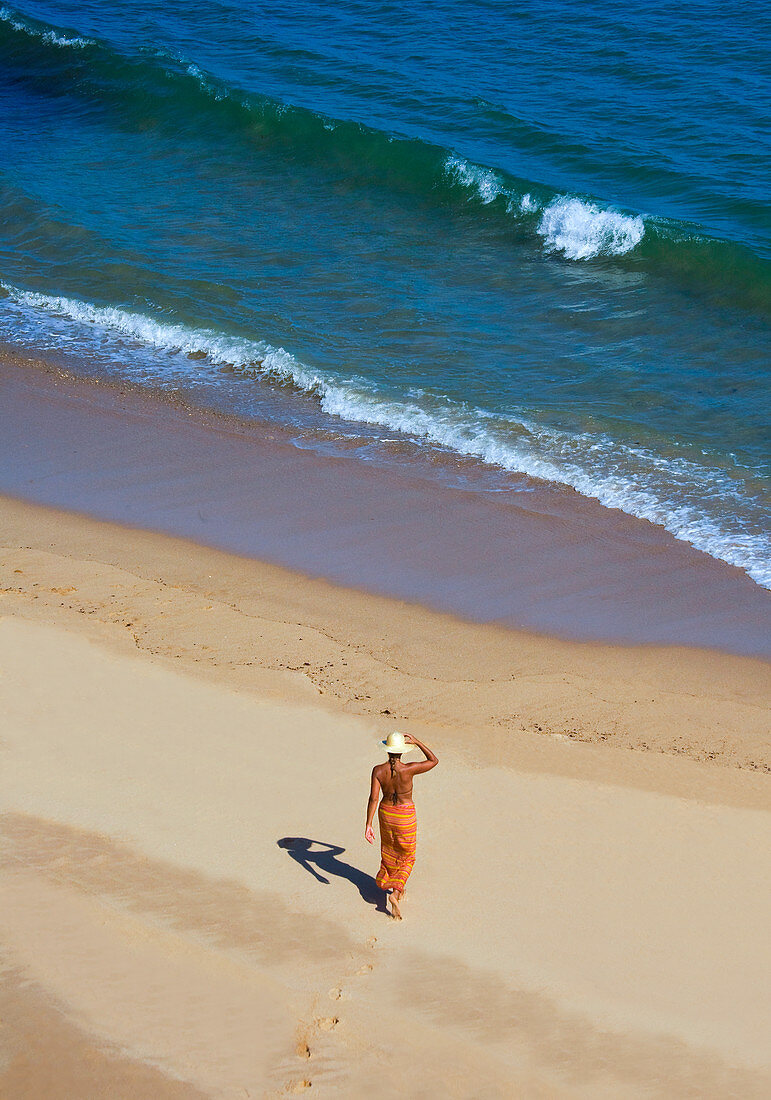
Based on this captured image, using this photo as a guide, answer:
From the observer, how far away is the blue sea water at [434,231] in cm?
1189

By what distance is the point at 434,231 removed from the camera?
1722 cm

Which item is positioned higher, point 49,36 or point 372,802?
point 49,36

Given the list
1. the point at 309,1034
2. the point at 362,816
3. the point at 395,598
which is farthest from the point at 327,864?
the point at 395,598

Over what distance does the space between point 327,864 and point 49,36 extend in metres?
24.9

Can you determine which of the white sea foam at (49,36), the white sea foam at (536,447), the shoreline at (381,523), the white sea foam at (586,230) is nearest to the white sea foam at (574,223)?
the white sea foam at (586,230)

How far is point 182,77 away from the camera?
22422 mm

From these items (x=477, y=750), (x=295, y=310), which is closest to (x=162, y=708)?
(x=477, y=750)

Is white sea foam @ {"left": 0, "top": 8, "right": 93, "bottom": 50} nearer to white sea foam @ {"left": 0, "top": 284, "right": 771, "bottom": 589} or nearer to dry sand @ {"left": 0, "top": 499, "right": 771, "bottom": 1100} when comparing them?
white sea foam @ {"left": 0, "top": 284, "right": 771, "bottom": 589}

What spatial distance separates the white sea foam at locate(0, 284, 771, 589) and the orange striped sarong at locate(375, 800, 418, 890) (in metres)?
4.68

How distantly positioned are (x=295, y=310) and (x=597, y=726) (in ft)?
29.0

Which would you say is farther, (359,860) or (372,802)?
(359,860)

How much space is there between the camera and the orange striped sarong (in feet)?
19.3

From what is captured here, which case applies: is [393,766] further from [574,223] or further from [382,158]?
[382,158]

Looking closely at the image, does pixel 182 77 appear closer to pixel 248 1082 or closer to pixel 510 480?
pixel 510 480
